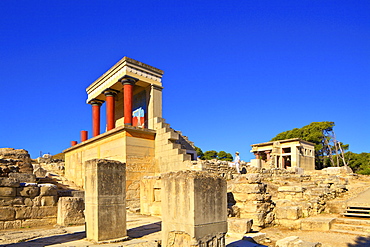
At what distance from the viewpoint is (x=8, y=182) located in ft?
25.9


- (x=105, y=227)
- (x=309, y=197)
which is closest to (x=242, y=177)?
(x=309, y=197)

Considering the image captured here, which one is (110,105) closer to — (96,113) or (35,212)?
(96,113)

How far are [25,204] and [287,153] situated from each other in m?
26.5

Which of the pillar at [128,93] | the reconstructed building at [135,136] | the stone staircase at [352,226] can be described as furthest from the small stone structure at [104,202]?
the pillar at [128,93]

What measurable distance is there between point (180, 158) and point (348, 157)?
115ft

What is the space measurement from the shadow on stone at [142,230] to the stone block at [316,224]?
4444 millimetres

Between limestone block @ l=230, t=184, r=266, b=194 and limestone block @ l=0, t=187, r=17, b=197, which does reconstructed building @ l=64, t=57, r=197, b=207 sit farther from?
limestone block @ l=0, t=187, r=17, b=197

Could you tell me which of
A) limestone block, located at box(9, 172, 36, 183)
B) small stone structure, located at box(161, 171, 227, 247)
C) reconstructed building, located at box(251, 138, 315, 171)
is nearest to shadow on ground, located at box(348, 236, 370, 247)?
small stone structure, located at box(161, 171, 227, 247)

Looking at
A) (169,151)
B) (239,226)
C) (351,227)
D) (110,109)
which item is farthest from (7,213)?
(110,109)

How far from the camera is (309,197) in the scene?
10852mm

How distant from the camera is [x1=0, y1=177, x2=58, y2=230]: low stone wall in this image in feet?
25.5

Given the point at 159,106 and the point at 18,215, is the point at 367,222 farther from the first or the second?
the point at 159,106

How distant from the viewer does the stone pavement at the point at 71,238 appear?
5.85 metres

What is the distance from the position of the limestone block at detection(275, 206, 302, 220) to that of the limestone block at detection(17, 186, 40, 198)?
7690mm
